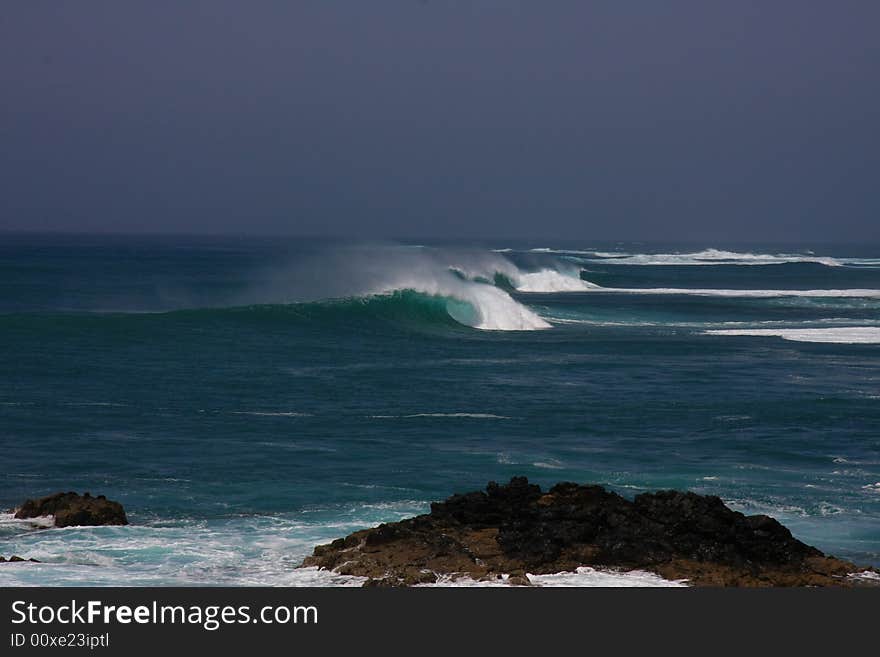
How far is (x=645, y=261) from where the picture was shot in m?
123

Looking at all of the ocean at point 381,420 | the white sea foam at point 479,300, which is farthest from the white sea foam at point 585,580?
the white sea foam at point 479,300

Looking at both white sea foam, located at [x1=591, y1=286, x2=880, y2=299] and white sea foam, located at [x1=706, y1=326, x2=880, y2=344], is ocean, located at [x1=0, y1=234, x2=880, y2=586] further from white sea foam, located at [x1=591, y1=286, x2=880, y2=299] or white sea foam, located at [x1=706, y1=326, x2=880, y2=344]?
white sea foam, located at [x1=591, y1=286, x2=880, y2=299]

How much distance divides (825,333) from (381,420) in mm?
21609

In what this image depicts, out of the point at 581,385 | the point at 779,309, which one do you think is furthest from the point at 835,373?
the point at 779,309

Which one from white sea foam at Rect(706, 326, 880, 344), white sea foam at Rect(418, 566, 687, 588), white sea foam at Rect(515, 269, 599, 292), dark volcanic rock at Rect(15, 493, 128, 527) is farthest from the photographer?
white sea foam at Rect(515, 269, 599, 292)

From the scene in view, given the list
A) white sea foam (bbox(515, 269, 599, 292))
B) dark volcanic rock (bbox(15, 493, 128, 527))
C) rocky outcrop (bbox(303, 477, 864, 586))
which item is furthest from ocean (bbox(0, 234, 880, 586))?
white sea foam (bbox(515, 269, 599, 292))

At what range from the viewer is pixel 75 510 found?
1319 cm

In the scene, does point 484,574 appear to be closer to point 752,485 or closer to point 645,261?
point 752,485

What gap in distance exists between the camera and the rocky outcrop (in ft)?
35.7

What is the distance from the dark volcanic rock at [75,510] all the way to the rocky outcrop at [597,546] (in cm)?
264

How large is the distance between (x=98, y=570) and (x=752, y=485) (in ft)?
25.7

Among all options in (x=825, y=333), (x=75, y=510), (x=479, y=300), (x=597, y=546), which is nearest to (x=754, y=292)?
(x=479, y=300)

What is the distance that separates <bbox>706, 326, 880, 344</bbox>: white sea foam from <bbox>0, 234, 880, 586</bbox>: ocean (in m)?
0.15

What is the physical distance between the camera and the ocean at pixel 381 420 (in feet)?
43.0
